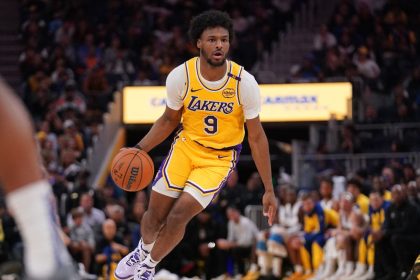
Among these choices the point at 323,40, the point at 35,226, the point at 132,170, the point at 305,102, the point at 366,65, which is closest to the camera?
the point at 35,226

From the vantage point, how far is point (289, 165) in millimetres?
17562

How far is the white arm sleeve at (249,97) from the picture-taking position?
7.48 meters

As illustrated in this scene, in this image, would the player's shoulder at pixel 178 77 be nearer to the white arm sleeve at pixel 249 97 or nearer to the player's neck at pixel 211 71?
the player's neck at pixel 211 71

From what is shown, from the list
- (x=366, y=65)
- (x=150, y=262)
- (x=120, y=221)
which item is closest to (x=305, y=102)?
(x=366, y=65)

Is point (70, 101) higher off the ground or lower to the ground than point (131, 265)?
higher

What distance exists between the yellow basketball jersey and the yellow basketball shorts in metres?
0.07

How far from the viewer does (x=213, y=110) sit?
7484 mm

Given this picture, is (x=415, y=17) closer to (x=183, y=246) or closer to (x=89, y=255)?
(x=183, y=246)

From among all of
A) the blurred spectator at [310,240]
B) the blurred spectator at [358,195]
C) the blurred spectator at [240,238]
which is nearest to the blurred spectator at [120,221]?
the blurred spectator at [240,238]

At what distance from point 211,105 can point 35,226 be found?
13.5ft

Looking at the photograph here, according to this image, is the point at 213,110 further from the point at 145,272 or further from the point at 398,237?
the point at 398,237

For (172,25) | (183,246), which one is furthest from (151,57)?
(183,246)

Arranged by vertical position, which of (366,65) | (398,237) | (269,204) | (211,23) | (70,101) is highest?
(211,23)

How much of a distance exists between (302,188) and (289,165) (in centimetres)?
139
